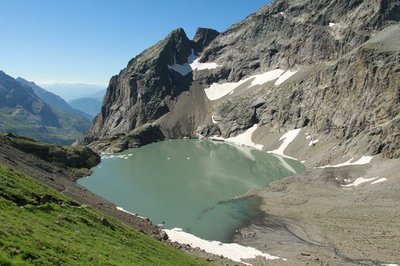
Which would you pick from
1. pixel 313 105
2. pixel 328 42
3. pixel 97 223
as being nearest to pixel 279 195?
pixel 97 223

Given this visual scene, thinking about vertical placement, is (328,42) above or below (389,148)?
above

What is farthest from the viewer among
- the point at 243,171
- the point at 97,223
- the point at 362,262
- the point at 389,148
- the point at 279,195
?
the point at 243,171

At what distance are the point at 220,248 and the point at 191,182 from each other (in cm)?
4871

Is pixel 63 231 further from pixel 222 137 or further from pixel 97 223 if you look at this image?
pixel 222 137

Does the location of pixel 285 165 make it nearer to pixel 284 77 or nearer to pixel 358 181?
pixel 358 181

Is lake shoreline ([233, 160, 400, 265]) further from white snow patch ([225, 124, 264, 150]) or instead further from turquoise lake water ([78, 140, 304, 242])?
white snow patch ([225, 124, 264, 150])

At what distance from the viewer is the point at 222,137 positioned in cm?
18250

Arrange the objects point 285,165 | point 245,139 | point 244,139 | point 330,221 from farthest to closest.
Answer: point 244,139, point 245,139, point 285,165, point 330,221

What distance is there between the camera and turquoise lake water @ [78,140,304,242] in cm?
7044

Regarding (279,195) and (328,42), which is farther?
(328,42)

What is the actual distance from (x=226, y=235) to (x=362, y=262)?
Result: 64.8ft

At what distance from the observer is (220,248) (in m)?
53.7

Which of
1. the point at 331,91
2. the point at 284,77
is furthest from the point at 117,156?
the point at 284,77

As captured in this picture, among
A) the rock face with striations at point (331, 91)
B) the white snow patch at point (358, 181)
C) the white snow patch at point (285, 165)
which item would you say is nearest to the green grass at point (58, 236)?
the white snow patch at point (358, 181)
